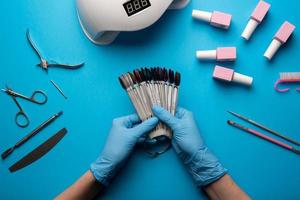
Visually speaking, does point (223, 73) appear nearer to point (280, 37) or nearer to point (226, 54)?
point (226, 54)

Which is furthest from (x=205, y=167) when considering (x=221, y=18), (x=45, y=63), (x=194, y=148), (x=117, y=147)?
(x=45, y=63)

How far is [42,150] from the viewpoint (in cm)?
124

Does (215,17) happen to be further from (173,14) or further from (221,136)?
(221,136)

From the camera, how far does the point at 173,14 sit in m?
1.25

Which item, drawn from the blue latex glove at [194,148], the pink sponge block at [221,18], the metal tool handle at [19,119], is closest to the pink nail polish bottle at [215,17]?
the pink sponge block at [221,18]

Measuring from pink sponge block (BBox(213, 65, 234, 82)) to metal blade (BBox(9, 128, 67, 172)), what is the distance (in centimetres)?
52

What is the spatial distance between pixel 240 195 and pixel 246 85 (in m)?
0.34

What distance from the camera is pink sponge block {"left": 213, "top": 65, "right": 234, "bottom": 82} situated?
1.18 meters

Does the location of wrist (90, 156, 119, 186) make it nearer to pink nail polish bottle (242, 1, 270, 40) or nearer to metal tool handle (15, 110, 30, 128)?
metal tool handle (15, 110, 30, 128)

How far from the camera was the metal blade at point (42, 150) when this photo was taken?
124cm

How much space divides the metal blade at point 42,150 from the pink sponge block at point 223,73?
1.70ft

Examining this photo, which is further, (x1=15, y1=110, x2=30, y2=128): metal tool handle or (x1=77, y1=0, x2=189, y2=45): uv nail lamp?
(x1=15, y1=110, x2=30, y2=128): metal tool handle

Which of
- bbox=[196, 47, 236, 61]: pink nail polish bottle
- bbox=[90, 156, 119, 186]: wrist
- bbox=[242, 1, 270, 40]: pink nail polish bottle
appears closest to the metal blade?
bbox=[90, 156, 119, 186]: wrist

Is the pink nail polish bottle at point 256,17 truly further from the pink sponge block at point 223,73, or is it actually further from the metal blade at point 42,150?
the metal blade at point 42,150
